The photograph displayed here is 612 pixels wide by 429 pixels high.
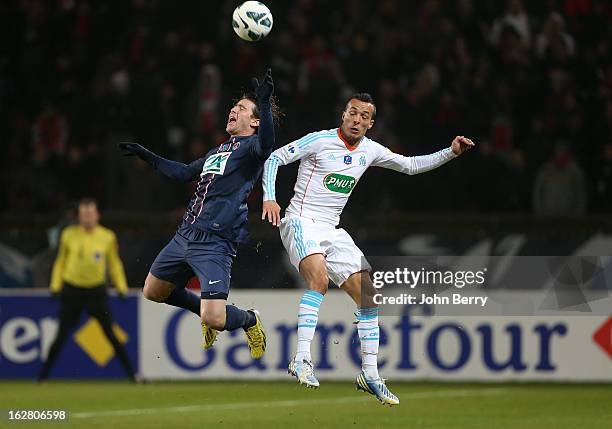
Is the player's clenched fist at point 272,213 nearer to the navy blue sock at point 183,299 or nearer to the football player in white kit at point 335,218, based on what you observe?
the football player in white kit at point 335,218

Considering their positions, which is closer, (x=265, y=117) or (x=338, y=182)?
(x=265, y=117)

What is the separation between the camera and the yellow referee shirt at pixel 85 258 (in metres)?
13.5

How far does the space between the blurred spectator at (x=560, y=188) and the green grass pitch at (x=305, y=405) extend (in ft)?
6.30

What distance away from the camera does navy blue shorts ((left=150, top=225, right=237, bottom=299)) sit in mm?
9062

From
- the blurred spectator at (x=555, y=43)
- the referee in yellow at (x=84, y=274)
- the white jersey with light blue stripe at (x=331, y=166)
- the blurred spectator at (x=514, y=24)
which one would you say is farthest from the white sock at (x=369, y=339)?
the blurred spectator at (x=514, y=24)

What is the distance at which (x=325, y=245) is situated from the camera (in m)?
9.32

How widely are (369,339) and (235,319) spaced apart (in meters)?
0.98

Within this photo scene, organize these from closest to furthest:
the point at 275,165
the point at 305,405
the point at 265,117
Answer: the point at 265,117, the point at 275,165, the point at 305,405

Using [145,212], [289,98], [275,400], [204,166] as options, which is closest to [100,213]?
[145,212]

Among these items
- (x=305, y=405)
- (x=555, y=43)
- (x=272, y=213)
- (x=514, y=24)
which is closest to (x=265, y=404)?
(x=305, y=405)

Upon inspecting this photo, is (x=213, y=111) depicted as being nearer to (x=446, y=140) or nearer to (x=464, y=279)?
(x=446, y=140)

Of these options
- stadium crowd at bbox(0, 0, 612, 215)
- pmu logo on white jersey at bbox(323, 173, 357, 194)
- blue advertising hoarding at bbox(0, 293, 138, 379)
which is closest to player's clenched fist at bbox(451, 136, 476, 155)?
pmu logo on white jersey at bbox(323, 173, 357, 194)

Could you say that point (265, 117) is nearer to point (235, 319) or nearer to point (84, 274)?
point (235, 319)

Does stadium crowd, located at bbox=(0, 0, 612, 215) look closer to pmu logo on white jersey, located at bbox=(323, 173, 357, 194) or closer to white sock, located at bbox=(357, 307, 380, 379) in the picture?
pmu logo on white jersey, located at bbox=(323, 173, 357, 194)
